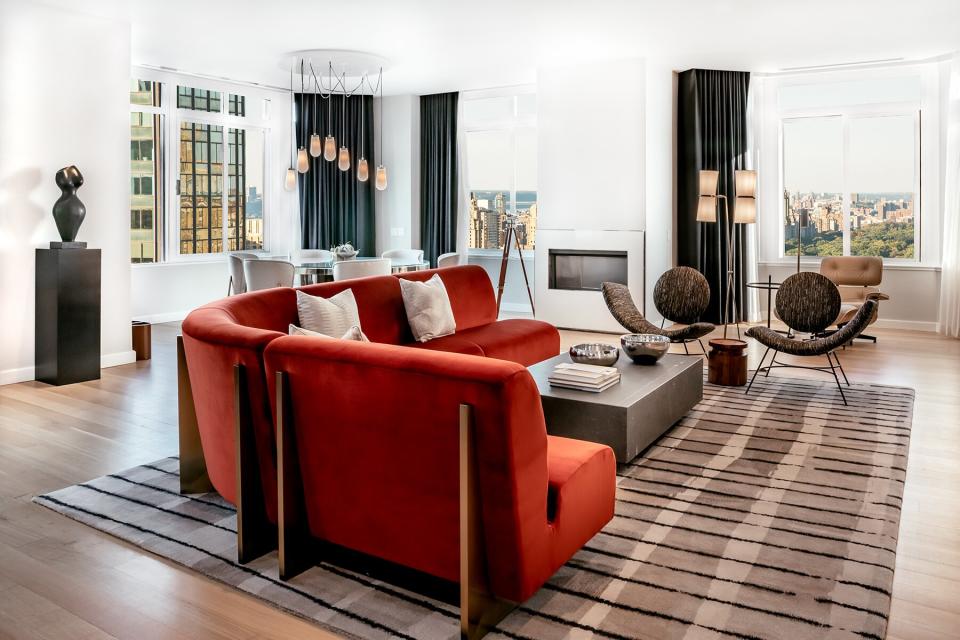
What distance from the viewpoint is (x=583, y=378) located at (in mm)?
3854

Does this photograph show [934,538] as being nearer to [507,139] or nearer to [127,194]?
[127,194]

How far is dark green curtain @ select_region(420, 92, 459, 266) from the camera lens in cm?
965

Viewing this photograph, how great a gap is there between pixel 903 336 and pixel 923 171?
1764mm

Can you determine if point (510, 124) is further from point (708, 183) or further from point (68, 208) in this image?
point (68, 208)

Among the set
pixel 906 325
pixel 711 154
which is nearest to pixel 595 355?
pixel 711 154

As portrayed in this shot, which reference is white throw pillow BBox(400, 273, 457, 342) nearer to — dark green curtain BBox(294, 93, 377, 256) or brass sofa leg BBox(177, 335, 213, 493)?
brass sofa leg BBox(177, 335, 213, 493)

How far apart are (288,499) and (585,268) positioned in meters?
6.02

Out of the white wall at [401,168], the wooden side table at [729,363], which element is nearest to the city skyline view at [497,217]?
the white wall at [401,168]

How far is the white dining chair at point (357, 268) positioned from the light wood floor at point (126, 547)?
1.85 metres

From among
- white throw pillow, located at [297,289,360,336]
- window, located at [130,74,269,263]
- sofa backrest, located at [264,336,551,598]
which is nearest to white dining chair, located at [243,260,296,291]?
window, located at [130,74,269,263]

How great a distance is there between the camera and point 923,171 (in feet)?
26.4

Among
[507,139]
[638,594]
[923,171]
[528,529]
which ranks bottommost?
[638,594]

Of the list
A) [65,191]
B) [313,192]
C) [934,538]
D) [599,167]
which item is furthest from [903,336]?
[65,191]

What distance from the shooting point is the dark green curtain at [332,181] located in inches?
377
